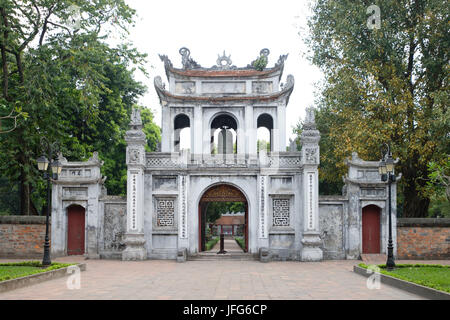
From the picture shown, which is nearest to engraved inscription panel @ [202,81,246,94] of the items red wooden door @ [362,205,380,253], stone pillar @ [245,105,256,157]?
stone pillar @ [245,105,256,157]

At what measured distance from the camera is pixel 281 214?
19.9m

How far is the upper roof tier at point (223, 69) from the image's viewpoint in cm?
2161

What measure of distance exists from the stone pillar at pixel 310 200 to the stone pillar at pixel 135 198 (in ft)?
21.8

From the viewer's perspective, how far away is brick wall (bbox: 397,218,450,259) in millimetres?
19547

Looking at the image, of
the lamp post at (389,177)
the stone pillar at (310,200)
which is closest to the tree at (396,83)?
the stone pillar at (310,200)

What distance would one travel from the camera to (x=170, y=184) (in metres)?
20.1

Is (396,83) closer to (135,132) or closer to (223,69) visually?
(223,69)

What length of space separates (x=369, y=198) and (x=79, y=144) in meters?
15.3

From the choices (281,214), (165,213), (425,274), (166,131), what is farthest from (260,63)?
(425,274)

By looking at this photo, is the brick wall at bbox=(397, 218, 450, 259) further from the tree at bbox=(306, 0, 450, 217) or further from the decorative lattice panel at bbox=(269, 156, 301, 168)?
the decorative lattice panel at bbox=(269, 156, 301, 168)

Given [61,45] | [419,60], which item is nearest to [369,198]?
[419,60]

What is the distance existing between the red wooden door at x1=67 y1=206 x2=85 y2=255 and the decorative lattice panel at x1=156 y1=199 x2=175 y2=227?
3.24 meters

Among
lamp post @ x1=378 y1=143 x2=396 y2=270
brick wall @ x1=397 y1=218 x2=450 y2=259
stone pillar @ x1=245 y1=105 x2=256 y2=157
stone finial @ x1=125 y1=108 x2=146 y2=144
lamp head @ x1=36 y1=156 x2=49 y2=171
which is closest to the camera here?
lamp post @ x1=378 y1=143 x2=396 y2=270

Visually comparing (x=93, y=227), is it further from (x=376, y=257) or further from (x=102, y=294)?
(x=376, y=257)
